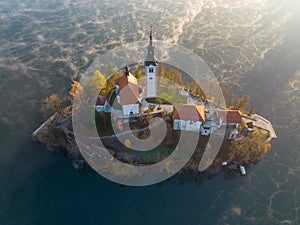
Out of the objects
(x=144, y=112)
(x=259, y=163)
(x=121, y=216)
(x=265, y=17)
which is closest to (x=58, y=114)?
(x=144, y=112)

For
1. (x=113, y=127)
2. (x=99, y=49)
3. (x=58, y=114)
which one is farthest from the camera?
(x=99, y=49)

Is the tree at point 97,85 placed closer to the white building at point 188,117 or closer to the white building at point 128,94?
the white building at point 128,94

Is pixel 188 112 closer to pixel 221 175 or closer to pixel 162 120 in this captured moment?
pixel 162 120

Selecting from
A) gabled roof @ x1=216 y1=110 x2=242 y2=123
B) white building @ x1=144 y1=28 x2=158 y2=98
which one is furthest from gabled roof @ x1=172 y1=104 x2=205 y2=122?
white building @ x1=144 y1=28 x2=158 y2=98

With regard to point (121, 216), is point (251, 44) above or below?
above

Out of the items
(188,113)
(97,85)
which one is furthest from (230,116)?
(97,85)

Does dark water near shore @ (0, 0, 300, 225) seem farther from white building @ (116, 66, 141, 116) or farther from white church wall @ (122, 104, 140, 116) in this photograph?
white building @ (116, 66, 141, 116)
